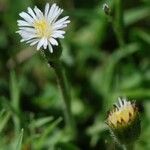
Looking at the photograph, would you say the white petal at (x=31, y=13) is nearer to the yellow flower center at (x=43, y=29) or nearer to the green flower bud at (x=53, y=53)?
the yellow flower center at (x=43, y=29)

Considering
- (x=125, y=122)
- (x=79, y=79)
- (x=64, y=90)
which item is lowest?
(x=125, y=122)

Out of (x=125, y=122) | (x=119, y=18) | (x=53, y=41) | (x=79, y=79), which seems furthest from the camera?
(x=79, y=79)

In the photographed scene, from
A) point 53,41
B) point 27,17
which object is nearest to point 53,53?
point 53,41

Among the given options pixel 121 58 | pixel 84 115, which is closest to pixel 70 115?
pixel 84 115

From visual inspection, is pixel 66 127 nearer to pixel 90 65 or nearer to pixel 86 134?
pixel 86 134

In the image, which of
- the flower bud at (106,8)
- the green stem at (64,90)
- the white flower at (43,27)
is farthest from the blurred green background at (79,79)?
the white flower at (43,27)

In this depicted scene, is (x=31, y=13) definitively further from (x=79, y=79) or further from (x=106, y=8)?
(x=79, y=79)

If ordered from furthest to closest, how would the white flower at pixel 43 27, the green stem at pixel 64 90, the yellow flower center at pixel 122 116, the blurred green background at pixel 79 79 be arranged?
1. the blurred green background at pixel 79 79
2. the green stem at pixel 64 90
3. the white flower at pixel 43 27
4. the yellow flower center at pixel 122 116
